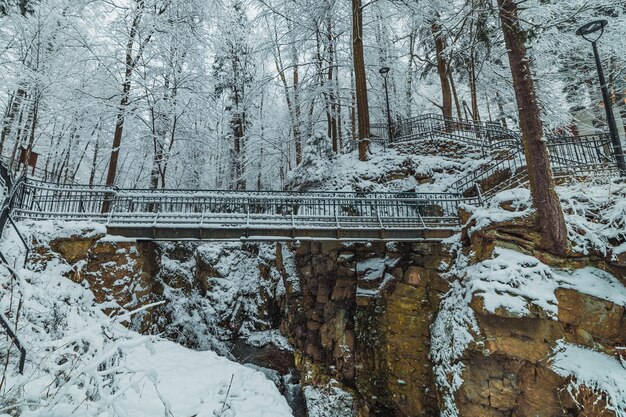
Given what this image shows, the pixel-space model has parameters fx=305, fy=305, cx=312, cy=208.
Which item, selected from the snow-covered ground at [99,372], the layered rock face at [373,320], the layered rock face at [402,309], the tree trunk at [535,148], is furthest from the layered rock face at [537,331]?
the snow-covered ground at [99,372]

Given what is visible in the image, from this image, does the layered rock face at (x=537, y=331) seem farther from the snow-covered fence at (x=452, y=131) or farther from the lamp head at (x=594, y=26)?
the snow-covered fence at (x=452, y=131)

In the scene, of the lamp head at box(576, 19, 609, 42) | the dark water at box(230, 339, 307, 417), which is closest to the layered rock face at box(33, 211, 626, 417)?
the dark water at box(230, 339, 307, 417)

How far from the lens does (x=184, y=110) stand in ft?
46.7

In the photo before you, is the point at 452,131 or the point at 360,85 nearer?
the point at 360,85

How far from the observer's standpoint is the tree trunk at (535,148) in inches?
279

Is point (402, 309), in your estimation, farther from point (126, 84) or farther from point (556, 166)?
point (126, 84)

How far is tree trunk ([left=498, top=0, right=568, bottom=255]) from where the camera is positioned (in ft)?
23.2

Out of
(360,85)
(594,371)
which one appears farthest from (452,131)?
(594,371)

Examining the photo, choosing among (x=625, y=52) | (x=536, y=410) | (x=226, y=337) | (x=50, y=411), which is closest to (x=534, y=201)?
(x=536, y=410)

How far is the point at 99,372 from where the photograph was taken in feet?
6.89

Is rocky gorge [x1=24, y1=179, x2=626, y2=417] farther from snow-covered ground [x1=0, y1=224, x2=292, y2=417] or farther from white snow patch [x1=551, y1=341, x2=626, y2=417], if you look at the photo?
snow-covered ground [x1=0, y1=224, x2=292, y2=417]

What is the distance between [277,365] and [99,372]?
11.8 metres

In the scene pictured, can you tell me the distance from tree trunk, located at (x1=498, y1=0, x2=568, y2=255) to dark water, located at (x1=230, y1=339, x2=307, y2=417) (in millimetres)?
9565

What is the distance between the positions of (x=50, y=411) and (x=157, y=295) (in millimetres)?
11385
